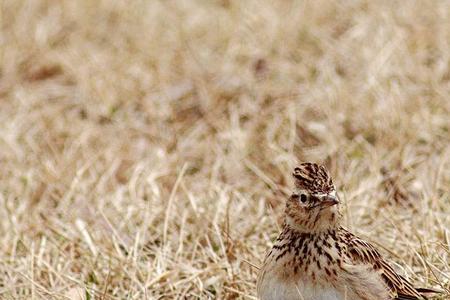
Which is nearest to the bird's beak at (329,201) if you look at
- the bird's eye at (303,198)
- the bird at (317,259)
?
the bird at (317,259)

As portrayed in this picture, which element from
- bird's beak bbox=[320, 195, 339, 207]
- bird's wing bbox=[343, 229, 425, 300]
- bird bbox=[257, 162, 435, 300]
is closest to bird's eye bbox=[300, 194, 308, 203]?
bird bbox=[257, 162, 435, 300]

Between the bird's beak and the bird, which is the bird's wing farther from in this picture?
the bird's beak

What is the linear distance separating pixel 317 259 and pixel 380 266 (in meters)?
0.38

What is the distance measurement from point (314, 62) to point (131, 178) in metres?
2.20

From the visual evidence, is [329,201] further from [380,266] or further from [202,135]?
[202,135]

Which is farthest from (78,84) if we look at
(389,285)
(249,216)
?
(389,285)

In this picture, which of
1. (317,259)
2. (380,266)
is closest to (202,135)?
(380,266)

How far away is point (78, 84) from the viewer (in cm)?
915

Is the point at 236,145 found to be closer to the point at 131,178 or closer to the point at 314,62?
the point at 131,178

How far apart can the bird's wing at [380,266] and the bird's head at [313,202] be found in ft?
0.47

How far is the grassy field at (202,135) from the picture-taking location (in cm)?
594

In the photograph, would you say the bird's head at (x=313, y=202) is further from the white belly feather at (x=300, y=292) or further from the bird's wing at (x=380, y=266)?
the white belly feather at (x=300, y=292)

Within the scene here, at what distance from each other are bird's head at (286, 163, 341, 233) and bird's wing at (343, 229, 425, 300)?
0.14m

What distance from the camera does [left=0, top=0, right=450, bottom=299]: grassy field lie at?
19.5ft
